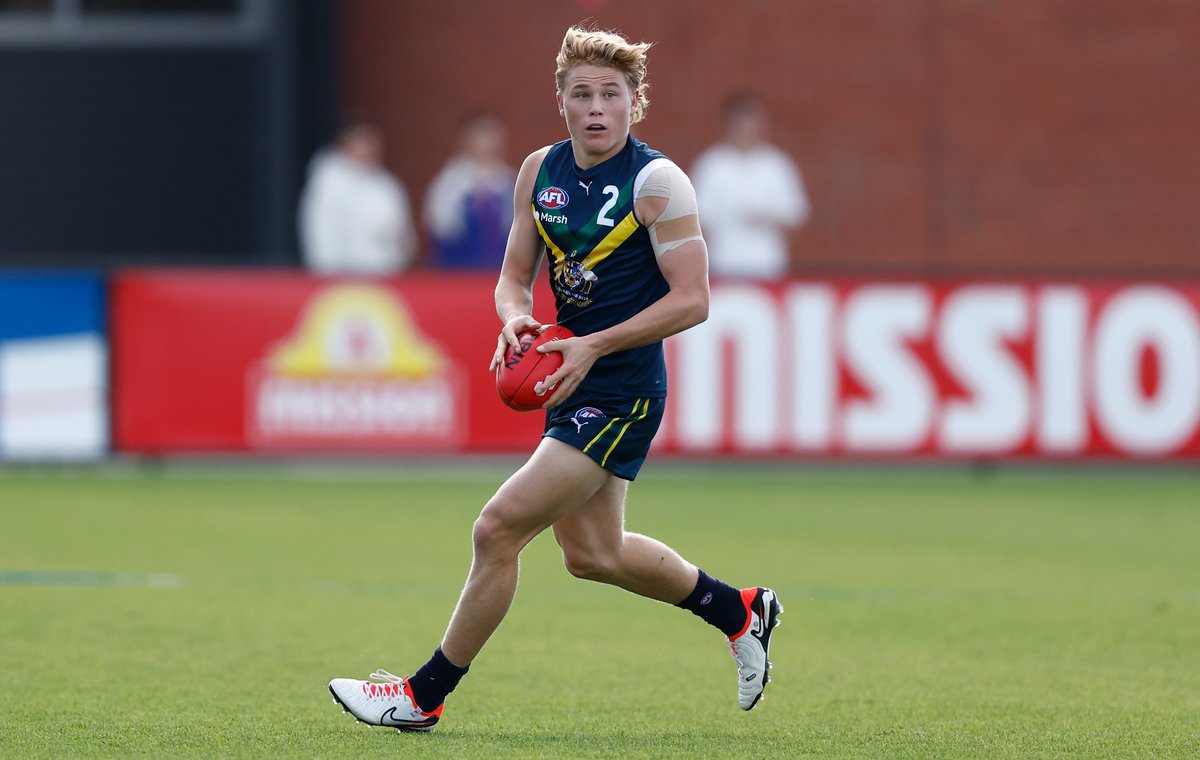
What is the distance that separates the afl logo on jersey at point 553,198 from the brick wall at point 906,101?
1467 cm

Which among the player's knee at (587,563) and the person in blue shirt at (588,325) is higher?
the person in blue shirt at (588,325)

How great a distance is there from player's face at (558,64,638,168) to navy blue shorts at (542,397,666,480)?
0.81m

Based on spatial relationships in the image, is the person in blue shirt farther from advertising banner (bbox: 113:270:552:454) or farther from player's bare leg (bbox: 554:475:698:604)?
advertising banner (bbox: 113:270:552:454)

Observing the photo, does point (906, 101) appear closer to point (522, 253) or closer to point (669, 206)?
point (522, 253)

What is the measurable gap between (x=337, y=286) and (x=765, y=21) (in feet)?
26.0

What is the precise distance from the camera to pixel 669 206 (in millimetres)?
6051

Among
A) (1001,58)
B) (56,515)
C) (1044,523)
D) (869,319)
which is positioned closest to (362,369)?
(56,515)

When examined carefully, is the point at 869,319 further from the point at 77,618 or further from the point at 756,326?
the point at 77,618

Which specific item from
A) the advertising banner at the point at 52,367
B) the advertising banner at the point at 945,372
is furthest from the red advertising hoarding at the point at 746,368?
the advertising banner at the point at 52,367

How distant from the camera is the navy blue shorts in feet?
19.9

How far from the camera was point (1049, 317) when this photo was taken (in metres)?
15.1

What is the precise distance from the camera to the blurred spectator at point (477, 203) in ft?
55.6

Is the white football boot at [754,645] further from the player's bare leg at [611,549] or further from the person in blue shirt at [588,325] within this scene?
the person in blue shirt at [588,325]

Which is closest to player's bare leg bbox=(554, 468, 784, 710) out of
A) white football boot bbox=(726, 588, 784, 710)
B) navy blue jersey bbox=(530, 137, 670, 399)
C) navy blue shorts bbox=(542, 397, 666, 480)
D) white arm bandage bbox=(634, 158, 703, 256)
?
white football boot bbox=(726, 588, 784, 710)
